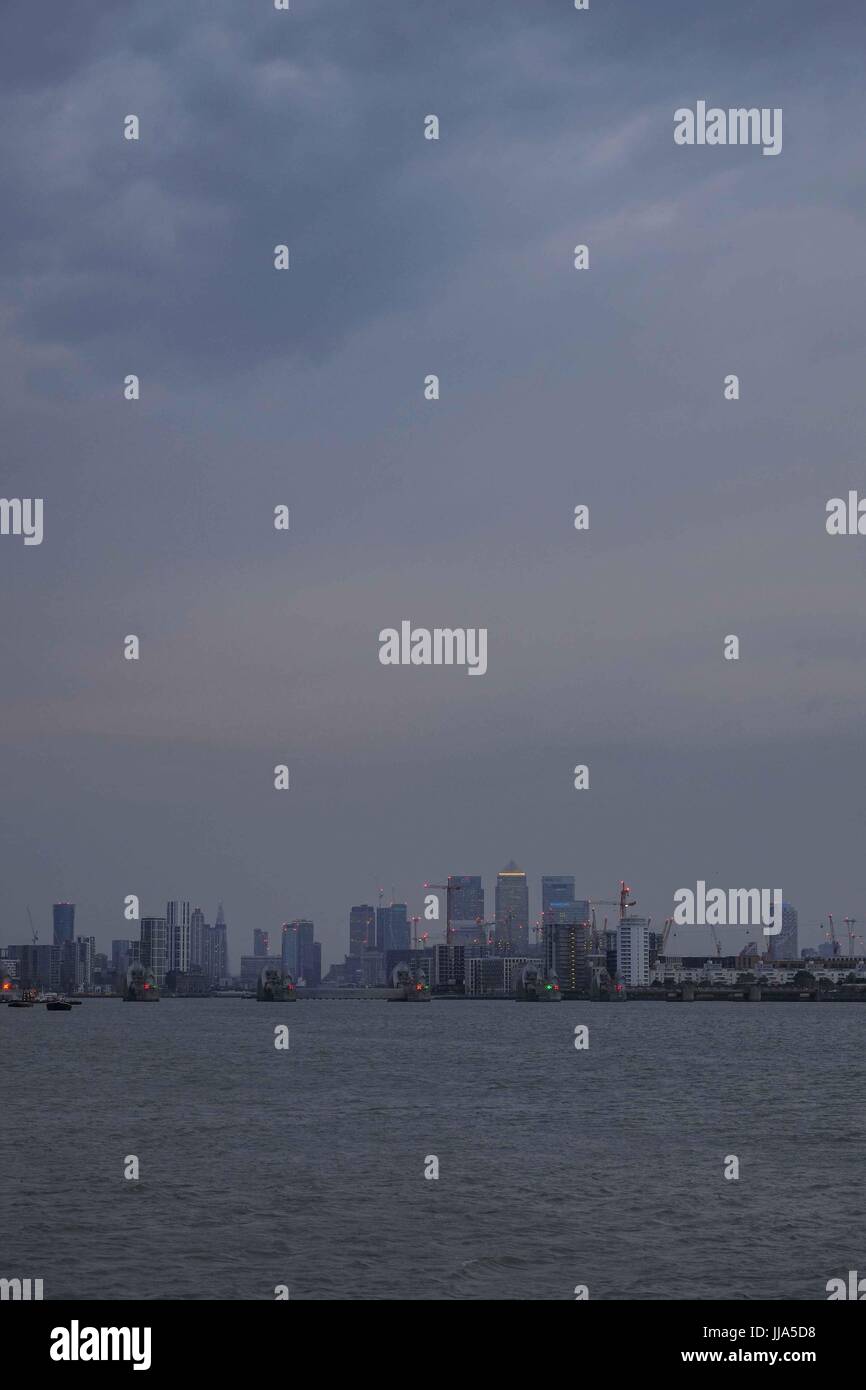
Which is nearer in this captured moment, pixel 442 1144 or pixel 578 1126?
pixel 442 1144

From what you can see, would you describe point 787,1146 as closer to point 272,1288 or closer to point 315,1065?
point 272,1288

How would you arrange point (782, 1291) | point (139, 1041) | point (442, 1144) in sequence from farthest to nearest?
point (139, 1041), point (442, 1144), point (782, 1291)
